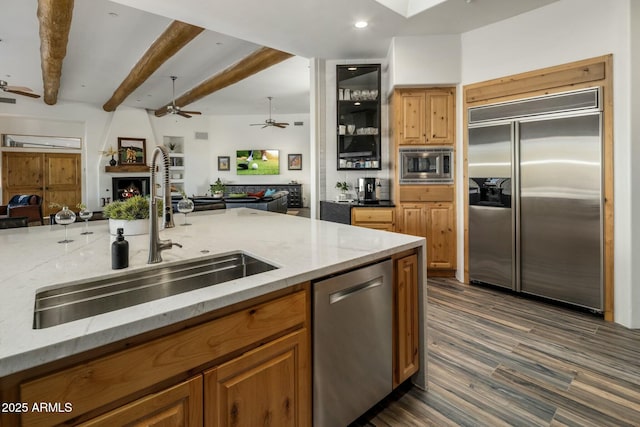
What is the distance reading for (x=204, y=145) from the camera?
10.6 meters

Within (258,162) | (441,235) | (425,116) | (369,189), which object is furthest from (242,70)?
(258,162)

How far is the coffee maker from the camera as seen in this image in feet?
14.3

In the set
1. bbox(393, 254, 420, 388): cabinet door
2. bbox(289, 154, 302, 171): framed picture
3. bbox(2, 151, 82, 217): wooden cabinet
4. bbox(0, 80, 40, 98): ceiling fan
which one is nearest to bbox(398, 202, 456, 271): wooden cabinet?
bbox(393, 254, 420, 388): cabinet door

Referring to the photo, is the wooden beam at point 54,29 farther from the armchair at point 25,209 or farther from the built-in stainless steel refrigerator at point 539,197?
the built-in stainless steel refrigerator at point 539,197

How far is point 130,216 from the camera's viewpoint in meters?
1.98

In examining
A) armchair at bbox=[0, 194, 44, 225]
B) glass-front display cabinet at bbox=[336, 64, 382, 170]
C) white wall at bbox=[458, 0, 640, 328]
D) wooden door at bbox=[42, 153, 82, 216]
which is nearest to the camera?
white wall at bbox=[458, 0, 640, 328]

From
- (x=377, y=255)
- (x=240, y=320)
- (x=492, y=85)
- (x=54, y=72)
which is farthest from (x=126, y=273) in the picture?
(x=54, y=72)

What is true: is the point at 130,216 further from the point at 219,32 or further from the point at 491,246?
the point at 491,246

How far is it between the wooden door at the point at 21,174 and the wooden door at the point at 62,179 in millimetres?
135

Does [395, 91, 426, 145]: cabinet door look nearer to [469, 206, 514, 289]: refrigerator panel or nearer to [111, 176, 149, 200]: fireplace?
[469, 206, 514, 289]: refrigerator panel

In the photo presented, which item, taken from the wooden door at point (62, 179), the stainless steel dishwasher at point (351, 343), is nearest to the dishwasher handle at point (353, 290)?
the stainless steel dishwasher at point (351, 343)

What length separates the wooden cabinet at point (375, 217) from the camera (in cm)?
397

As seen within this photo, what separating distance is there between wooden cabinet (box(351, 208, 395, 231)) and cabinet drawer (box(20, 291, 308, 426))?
2.85 metres

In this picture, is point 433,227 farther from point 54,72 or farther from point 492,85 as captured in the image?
point 54,72
